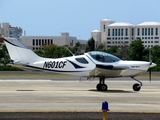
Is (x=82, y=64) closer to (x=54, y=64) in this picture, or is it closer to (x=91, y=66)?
(x=91, y=66)

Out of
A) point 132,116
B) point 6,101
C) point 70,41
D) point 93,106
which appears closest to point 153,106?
point 93,106

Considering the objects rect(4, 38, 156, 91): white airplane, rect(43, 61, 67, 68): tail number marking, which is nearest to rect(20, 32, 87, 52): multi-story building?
rect(4, 38, 156, 91): white airplane

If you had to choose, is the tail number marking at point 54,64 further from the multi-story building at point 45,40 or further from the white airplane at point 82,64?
the multi-story building at point 45,40

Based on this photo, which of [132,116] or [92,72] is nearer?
[132,116]

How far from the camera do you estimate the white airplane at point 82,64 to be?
25953 mm

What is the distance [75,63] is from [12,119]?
13.2 metres

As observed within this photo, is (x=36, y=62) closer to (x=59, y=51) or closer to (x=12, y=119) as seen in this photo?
(x=12, y=119)

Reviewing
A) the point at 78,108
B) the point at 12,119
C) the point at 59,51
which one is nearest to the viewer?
the point at 12,119

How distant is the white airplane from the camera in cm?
2595

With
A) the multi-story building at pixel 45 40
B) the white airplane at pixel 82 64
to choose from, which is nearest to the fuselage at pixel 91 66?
the white airplane at pixel 82 64

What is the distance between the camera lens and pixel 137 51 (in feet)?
308

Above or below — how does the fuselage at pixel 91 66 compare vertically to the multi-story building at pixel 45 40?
above

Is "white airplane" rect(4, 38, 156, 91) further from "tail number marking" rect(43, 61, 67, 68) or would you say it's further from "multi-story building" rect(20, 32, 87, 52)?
"multi-story building" rect(20, 32, 87, 52)

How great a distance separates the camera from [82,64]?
26219mm
